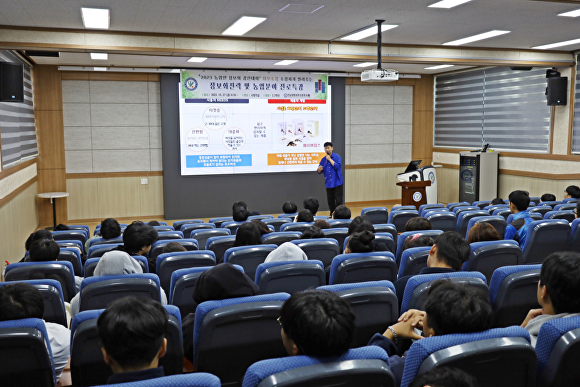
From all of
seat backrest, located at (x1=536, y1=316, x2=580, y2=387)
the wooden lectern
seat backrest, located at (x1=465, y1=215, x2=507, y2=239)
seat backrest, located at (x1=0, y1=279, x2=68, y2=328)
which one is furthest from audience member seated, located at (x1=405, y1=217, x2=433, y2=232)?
the wooden lectern

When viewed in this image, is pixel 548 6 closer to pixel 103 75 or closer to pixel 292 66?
pixel 292 66

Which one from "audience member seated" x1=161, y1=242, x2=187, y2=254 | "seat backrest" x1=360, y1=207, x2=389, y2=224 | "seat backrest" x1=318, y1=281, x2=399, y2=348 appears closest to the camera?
"seat backrest" x1=318, y1=281, x2=399, y2=348

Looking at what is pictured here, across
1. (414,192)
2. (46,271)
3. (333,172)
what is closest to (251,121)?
(333,172)

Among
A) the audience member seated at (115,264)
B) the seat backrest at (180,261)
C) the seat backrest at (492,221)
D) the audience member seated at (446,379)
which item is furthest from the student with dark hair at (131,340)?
the seat backrest at (492,221)

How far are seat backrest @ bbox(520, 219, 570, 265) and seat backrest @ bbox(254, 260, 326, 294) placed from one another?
238cm

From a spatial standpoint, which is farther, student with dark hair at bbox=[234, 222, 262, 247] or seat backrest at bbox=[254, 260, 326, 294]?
student with dark hair at bbox=[234, 222, 262, 247]

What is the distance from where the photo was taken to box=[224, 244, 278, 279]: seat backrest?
12.3 ft

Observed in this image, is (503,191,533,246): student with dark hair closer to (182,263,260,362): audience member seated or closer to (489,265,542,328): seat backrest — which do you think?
(489,265,542,328): seat backrest

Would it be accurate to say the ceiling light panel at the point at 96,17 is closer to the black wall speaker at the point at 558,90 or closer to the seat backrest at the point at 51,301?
the seat backrest at the point at 51,301

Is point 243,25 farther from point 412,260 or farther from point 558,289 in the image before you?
point 558,289

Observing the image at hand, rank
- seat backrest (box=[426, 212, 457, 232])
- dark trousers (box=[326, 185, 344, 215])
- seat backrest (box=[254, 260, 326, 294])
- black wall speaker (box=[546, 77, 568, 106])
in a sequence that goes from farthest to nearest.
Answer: dark trousers (box=[326, 185, 344, 215]) → black wall speaker (box=[546, 77, 568, 106]) → seat backrest (box=[426, 212, 457, 232]) → seat backrest (box=[254, 260, 326, 294])

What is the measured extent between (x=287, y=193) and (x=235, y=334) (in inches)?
367

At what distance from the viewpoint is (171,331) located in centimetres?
195

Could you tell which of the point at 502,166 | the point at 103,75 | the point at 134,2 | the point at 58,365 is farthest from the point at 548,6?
the point at 103,75
